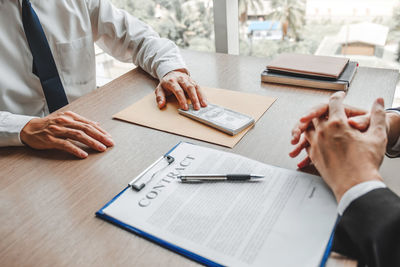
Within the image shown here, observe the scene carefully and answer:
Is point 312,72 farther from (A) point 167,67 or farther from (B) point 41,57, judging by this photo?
(B) point 41,57

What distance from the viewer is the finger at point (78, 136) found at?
2.83 feet

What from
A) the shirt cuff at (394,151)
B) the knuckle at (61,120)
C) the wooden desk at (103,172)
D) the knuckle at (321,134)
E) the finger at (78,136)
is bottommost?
the shirt cuff at (394,151)

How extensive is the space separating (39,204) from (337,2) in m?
1.66

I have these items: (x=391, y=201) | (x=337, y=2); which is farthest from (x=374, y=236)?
(x=337, y=2)

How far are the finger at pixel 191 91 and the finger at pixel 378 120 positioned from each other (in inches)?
19.2

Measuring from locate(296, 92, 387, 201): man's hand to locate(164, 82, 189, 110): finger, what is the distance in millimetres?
408

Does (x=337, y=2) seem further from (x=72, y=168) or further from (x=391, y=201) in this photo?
(x=72, y=168)

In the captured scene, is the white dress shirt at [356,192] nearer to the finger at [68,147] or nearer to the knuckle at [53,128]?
the finger at [68,147]

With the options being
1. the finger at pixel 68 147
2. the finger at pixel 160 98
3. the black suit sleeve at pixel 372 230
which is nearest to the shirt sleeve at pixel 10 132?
the finger at pixel 68 147

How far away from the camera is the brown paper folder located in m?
0.88

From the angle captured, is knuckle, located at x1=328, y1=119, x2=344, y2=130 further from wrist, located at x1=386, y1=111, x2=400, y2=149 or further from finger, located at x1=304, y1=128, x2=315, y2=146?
wrist, located at x1=386, y1=111, x2=400, y2=149

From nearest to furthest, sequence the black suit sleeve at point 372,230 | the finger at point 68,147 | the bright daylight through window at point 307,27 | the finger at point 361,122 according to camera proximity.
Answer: the black suit sleeve at point 372,230, the finger at point 361,122, the finger at point 68,147, the bright daylight through window at point 307,27

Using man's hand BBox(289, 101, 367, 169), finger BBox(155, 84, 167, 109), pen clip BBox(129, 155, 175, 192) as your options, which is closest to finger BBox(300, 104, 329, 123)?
man's hand BBox(289, 101, 367, 169)

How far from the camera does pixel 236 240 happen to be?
0.55 m
